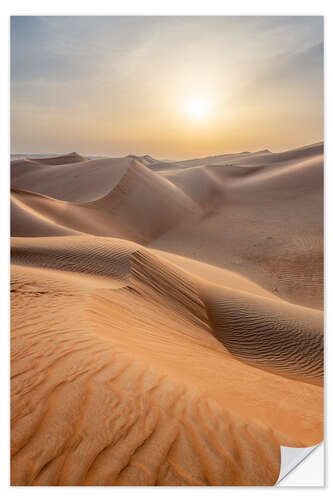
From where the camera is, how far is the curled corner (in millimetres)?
2207

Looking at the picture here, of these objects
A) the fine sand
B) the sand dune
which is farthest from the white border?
the sand dune

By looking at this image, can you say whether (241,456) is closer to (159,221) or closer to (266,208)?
(159,221)

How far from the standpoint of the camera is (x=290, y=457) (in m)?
2.28

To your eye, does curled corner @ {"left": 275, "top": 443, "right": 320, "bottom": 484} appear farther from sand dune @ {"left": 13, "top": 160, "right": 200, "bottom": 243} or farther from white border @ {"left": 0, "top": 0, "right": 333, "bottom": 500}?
sand dune @ {"left": 13, "top": 160, "right": 200, "bottom": 243}

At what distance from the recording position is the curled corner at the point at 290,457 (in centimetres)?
221
